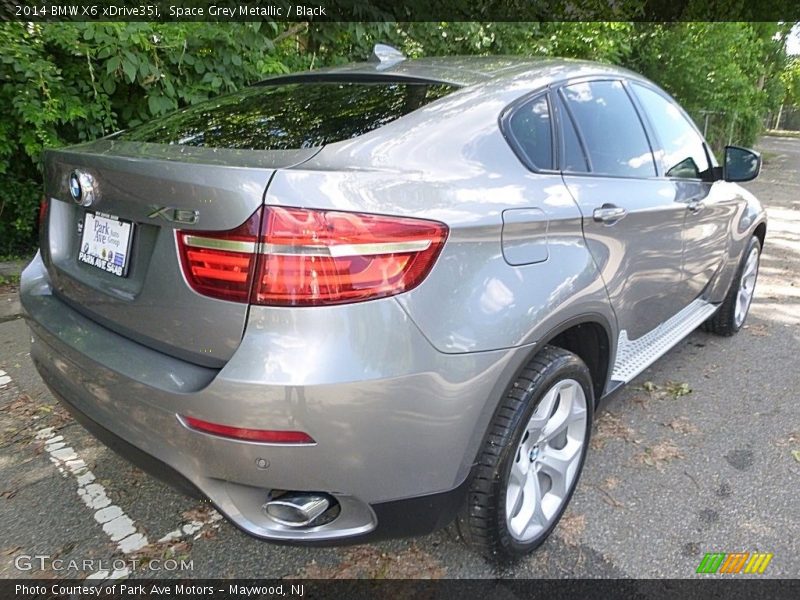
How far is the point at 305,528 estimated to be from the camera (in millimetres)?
1664

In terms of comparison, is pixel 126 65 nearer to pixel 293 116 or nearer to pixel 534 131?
pixel 293 116

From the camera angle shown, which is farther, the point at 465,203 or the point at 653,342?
the point at 653,342

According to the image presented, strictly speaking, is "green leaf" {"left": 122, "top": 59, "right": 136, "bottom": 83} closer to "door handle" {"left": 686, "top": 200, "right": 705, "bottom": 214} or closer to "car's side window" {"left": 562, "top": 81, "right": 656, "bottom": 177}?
"car's side window" {"left": 562, "top": 81, "right": 656, "bottom": 177}

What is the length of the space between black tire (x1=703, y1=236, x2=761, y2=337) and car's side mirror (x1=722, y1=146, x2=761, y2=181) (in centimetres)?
75

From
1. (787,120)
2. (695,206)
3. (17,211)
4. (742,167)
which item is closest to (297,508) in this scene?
(695,206)

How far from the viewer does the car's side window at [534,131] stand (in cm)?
202

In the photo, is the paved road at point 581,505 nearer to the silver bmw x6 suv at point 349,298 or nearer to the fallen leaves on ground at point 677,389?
the fallen leaves on ground at point 677,389

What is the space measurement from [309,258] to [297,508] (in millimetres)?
683

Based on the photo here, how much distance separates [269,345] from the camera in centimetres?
149

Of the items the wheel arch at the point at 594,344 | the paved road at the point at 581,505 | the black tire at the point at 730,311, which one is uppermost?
the wheel arch at the point at 594,344

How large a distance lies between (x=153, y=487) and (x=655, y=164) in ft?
8.75

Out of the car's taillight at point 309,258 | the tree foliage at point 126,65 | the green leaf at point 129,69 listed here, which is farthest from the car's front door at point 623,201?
the green leaf at point 129,69

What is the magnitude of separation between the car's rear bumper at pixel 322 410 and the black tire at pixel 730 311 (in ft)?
9.38

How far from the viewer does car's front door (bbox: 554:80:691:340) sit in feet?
7.29
